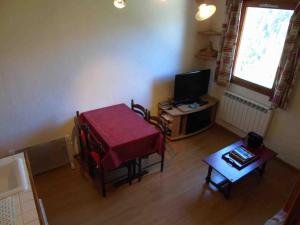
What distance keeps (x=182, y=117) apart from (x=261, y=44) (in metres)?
1.54

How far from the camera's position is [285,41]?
A: 2.84 m

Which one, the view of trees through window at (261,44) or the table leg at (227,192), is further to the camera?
the view of trees through window at (261,44)

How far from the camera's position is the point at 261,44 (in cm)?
331

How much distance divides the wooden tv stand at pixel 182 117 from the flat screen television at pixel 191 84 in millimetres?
204

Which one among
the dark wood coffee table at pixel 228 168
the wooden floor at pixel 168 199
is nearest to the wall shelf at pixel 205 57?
the dark wood coffee table at pixel 228 168

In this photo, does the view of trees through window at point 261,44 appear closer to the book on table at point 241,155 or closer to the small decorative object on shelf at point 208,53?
the small decorative object on shelf at point 208,53

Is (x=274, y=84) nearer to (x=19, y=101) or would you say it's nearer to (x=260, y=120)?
(x=260, y=120)

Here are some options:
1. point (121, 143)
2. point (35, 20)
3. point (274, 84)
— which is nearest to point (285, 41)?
point (274, 84)

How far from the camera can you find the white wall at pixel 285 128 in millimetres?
3064

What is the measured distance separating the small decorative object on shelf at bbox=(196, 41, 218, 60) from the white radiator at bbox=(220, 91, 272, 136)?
2.12ft

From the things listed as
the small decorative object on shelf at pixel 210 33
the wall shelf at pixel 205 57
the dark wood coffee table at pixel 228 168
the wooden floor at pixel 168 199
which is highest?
the small decorative object on shelf at pixel 210 33

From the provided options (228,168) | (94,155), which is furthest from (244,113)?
(94,155)

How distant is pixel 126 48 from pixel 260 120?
2.18m

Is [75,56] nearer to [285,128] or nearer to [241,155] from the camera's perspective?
[241,155]
